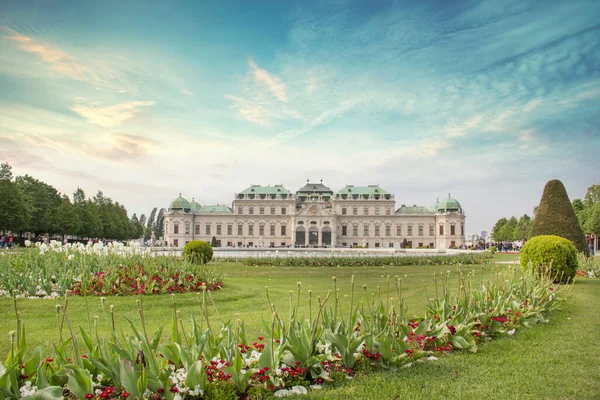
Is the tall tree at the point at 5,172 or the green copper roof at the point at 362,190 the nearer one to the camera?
the tall tree at the point at 5,172

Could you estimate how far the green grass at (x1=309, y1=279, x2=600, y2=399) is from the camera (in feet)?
16.0

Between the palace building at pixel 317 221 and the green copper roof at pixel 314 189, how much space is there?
1468mm

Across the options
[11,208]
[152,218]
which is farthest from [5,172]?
[152,218]

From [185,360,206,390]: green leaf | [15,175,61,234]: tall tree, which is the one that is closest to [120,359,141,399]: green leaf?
[185,360,206,390]: green leaf

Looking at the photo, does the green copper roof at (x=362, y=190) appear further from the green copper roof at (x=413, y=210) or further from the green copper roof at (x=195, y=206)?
the green copper roof at (x=195, y=206)

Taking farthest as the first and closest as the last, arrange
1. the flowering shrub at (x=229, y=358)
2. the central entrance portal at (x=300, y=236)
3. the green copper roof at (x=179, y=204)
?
the green copper roof at (x=179, y=204)
the central entrance portal at (x=300, y=236)
the flowering shrub at (x=229, y=358)

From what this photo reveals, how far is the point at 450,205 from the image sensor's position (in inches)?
3110

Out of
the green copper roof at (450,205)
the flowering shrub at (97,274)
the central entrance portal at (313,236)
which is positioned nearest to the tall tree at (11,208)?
the flowering shrub at (97,274)

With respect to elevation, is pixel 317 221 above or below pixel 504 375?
above

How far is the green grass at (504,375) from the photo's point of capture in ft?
16.0

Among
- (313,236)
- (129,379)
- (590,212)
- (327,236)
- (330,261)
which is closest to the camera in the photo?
(129,379)

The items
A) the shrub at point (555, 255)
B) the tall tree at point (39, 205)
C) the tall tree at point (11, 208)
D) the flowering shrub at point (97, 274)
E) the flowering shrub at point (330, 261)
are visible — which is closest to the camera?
the flowering shrub at point (97, 274)

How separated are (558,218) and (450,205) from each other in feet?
199

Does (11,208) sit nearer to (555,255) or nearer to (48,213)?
(48,213)
